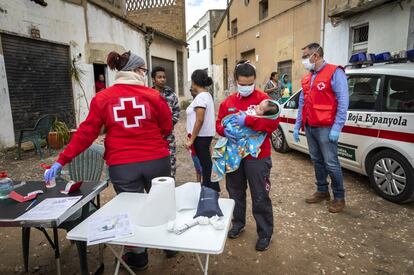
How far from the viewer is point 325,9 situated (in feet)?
32.1

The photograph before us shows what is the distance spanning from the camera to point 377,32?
7.79 meters

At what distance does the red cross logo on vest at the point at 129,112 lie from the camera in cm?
221

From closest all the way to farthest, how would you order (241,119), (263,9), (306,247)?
1. (241,119)
2. (306,247)
3. (263,9)

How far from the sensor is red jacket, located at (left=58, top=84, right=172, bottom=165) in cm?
219

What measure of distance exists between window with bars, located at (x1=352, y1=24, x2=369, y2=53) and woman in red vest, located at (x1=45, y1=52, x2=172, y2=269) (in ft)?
26.2

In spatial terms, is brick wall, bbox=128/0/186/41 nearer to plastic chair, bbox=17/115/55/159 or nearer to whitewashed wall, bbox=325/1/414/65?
whitewashed wall, bbox=325/1/414/65

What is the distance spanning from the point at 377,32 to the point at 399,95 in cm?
505

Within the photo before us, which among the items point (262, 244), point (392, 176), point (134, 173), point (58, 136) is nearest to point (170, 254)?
point (262, 244)

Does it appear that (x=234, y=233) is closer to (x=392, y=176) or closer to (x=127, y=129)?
(x=127, y=129)

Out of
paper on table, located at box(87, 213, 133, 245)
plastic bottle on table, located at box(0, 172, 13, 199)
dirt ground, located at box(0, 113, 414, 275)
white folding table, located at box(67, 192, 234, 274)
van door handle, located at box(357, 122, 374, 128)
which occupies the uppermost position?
van door handle, located at box(357, 122, 374, 128)

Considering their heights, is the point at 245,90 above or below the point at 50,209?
above

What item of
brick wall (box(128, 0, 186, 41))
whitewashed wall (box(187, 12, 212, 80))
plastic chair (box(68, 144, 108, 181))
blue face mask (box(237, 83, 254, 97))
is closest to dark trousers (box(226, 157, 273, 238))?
blue face mask (box(237, 83, 254, 97))

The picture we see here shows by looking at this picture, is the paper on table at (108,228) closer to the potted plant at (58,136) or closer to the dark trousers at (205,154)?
the dark trousers at (205,154)

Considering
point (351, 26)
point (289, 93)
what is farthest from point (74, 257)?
point (351, 26)
